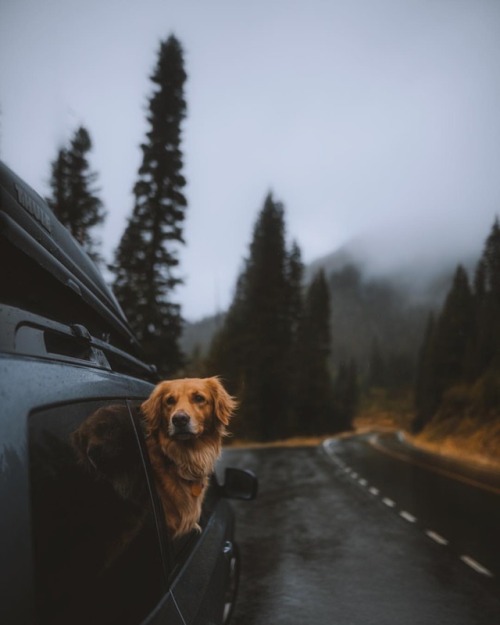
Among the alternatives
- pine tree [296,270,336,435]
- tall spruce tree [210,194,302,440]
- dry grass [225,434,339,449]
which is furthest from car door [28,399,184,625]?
pine tree [296,270,336,435]

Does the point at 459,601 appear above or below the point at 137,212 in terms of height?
below

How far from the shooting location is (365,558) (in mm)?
7398

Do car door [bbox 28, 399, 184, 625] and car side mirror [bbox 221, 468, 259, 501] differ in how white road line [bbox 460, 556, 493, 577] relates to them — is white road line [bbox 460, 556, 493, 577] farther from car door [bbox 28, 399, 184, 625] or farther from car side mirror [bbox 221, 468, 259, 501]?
car door [bbox 28, 399, 184, 625]

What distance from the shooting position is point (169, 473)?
7.20ft

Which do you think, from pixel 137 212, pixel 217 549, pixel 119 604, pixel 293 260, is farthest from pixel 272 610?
pixel 293 260

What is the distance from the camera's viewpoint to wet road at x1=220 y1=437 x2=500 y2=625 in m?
5.20

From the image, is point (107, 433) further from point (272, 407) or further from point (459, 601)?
point (272, 407)

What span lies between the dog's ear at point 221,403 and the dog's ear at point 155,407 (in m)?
0.18

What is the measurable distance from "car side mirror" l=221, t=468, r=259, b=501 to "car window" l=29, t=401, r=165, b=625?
6.34ft

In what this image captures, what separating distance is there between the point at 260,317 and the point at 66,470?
51.7m

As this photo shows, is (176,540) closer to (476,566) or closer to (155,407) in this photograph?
(155,407)

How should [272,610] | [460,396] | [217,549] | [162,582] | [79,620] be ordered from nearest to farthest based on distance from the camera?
[79,620]
[162,582]
[217,549]
[272,610]
[460,396]

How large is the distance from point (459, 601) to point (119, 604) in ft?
16.8

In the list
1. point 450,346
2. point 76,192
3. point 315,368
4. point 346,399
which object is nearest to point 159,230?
point 76,192
